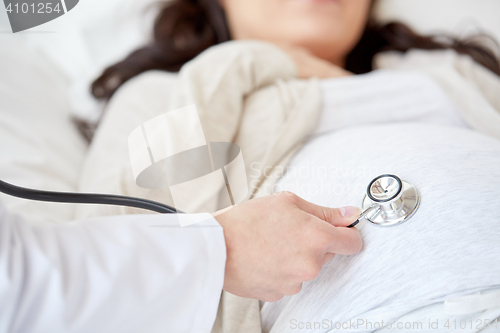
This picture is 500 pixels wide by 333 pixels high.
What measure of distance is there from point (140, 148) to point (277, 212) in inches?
9.6

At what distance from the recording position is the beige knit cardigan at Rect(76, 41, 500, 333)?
1.68 feet

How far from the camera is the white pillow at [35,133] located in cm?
58

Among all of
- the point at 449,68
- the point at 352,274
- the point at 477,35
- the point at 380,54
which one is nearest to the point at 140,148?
the point at 352,274

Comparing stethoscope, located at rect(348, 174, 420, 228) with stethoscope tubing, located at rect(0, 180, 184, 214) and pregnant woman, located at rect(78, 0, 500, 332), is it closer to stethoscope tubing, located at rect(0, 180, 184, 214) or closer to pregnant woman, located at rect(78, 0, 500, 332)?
pregnant woman, located at rect(78, 0, 500, 332)

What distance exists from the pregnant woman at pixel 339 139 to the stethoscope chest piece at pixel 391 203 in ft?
0.03

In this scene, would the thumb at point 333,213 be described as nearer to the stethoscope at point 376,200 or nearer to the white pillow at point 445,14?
the stethoscope at point 376,200

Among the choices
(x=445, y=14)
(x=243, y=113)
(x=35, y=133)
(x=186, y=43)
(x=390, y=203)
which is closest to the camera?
(x=390, y=203)

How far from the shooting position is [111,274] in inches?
11.0

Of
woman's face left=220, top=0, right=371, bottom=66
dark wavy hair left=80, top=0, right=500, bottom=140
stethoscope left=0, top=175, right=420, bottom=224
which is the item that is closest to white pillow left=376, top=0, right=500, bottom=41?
dark wavy hair left=80, top=0, right=500, bottom=140

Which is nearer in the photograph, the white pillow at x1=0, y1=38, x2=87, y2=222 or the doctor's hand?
the doctor's hand

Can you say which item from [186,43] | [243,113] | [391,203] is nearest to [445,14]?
[186,43]

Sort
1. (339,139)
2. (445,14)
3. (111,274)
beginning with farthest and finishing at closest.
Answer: (445,14), (339,139), (111,274)

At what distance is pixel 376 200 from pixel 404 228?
1.6 inches

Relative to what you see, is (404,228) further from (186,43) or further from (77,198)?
(186,43)
